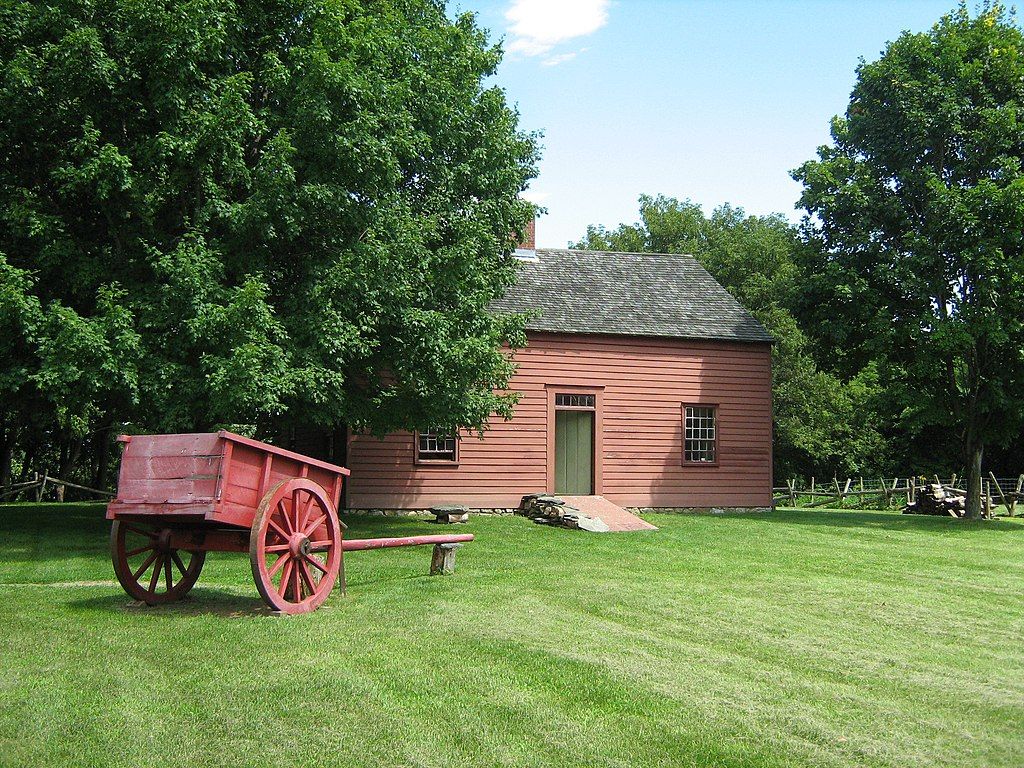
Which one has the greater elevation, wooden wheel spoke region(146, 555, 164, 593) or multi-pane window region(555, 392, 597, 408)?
multi-pane window region(555, 392, 597, 408)

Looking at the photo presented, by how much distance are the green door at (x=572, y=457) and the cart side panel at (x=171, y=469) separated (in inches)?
595

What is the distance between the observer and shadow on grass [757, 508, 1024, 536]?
69.6 ft

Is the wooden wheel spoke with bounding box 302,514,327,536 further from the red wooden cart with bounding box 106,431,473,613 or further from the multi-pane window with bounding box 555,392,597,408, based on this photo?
the multi-pane window with bounding box 555,392,597,408

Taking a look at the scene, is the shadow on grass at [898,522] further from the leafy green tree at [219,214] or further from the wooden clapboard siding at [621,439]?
the leafy green tree at [219,214]

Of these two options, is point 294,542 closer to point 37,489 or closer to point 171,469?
point 171,469

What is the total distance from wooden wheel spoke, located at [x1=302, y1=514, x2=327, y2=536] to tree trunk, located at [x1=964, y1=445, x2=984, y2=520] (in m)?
20.3

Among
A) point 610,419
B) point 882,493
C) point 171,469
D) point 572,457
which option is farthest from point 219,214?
point 882,493

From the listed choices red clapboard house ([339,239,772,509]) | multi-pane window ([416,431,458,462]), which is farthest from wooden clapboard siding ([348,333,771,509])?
multi-pane window ([416,431,458,462])

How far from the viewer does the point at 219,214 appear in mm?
13844

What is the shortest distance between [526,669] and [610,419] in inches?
656

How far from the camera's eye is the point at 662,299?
2539 centimetres

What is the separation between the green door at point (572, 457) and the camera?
2314 cm

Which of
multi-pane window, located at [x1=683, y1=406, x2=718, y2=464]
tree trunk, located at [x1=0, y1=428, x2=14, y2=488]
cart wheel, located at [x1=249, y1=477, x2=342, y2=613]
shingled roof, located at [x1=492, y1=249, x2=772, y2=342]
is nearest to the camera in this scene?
cart wheel, located at [x1=249, y1=477, x2=342, y2=613]

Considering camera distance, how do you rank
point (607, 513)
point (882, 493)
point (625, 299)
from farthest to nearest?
1. point (882, 493)
2. point (625, 299)
3. point (607, 513)
